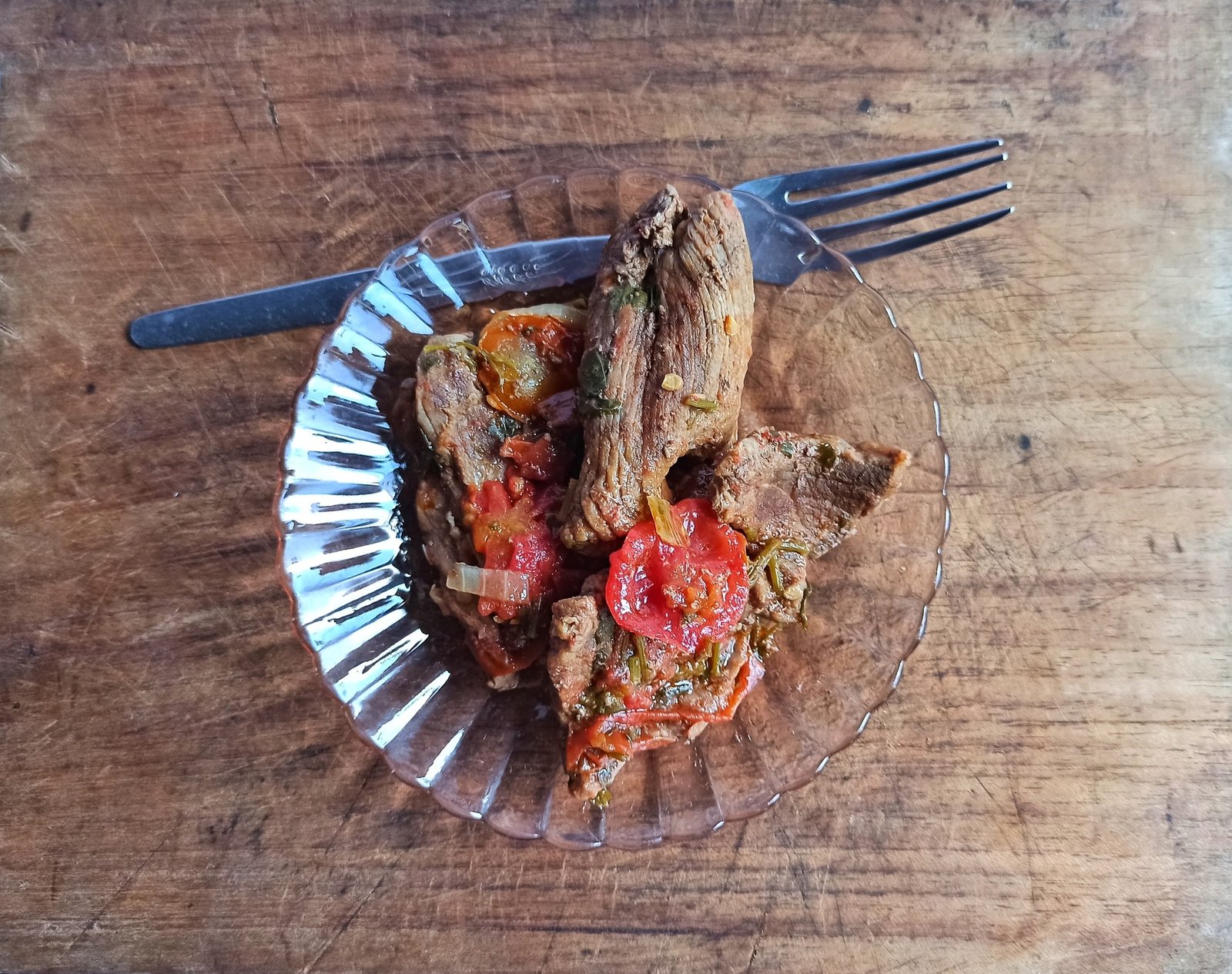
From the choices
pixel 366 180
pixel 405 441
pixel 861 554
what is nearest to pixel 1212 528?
pixel 861 554

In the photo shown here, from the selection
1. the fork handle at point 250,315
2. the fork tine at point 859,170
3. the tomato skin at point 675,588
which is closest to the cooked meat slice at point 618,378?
the tomato skin at point 675,588

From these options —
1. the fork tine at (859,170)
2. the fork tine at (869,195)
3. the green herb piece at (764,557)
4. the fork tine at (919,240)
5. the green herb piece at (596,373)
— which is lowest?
the green herb piece at (764,557)

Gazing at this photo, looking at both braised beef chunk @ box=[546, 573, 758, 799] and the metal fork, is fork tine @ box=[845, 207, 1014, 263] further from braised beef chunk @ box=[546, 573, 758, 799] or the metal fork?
braised beef chunk @ box=[546, 573, 758, 799]

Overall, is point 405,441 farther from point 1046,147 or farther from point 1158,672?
point 1158,672

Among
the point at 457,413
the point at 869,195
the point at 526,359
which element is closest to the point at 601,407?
the point at 526,359

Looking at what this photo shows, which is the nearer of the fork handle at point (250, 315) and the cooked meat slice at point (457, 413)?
the cooked meat slice at point (457, 413)

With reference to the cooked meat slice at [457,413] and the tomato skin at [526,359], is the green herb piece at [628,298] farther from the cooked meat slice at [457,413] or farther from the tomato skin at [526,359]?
the cooked meat slice at [457,413]

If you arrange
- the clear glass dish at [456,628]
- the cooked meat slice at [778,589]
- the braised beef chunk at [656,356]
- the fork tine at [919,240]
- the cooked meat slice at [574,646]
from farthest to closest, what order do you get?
the fork tine at [919,240] → the clear glass dish at [456,628] → the cooked meat slice at [778,589] → the braised beef chunk at [656,356] → the cooked meat slice at [574,646]
